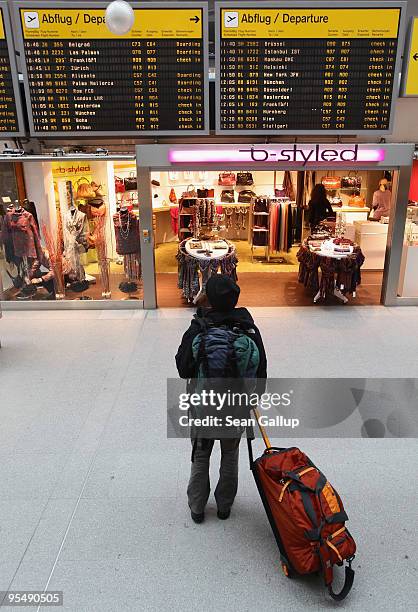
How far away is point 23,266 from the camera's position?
714 cm

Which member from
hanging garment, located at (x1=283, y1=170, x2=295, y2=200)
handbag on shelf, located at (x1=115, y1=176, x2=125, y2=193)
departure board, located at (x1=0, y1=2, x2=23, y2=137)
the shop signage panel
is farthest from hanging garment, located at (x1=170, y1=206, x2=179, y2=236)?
the shop signage panel

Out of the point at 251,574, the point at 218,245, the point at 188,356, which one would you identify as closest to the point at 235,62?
the point at 218,245

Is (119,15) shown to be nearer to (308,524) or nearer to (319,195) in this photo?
(308,524)

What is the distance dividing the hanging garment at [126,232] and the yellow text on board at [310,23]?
8.44ft

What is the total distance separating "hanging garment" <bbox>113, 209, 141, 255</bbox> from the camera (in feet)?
22.8

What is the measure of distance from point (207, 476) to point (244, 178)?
8422mm

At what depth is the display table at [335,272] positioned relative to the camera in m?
7.12

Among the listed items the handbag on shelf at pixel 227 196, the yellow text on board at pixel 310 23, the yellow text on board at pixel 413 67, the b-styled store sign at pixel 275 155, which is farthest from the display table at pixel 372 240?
the yellow text on board at pixel 310 23

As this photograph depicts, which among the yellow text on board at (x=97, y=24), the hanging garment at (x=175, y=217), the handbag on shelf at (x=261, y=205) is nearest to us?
the yellow text on board at (x=97, y=24)

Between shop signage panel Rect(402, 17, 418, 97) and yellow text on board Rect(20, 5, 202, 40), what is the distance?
98.0 inches

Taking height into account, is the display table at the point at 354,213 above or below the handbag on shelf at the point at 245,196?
below

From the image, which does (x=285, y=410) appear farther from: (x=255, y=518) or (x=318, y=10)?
(x=318, y=10)

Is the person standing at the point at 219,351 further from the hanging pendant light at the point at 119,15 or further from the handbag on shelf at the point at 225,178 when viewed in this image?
the handbag on shelf at the point at 225,178

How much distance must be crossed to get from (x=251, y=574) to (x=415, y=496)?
131 centimetres
